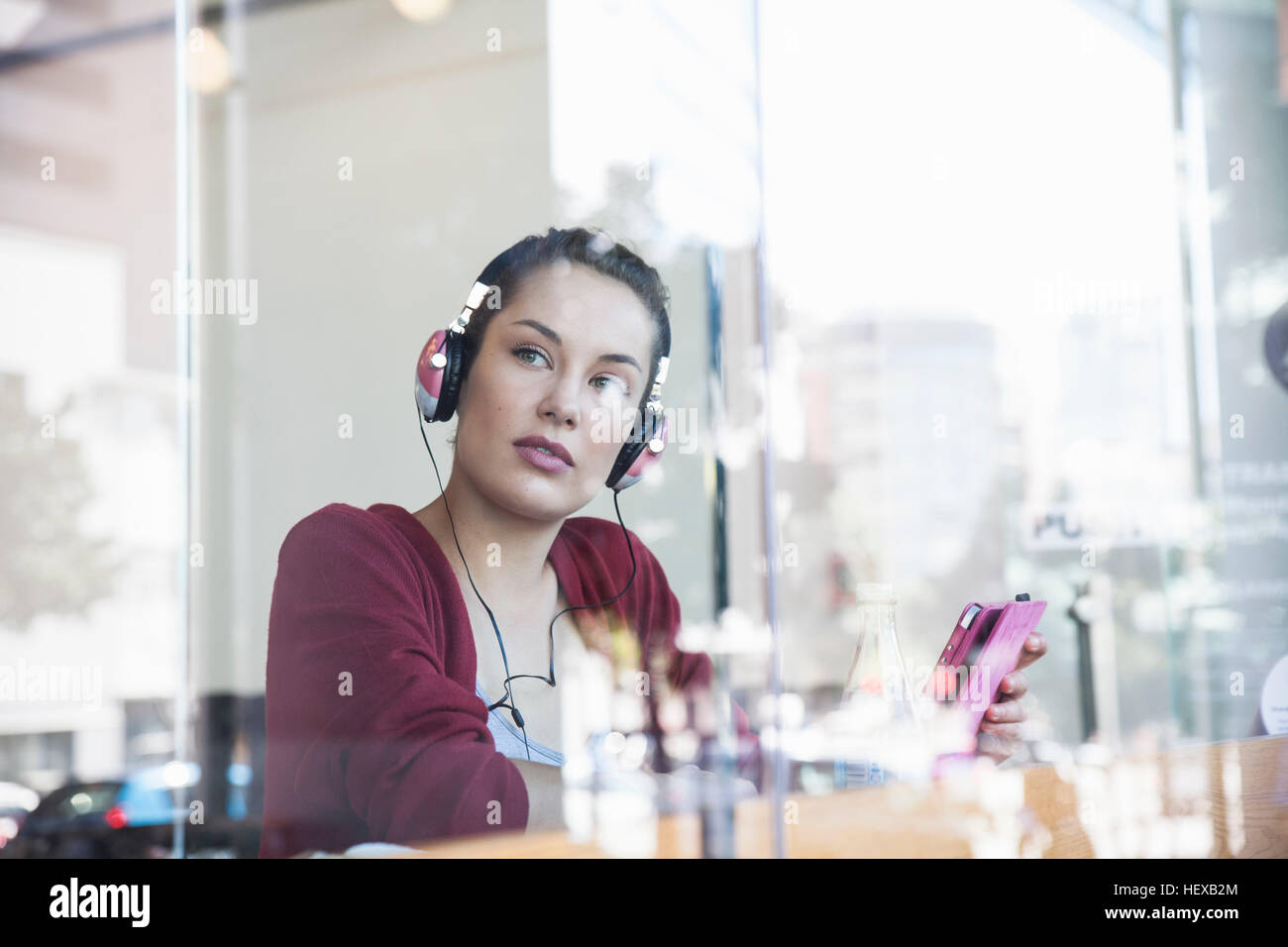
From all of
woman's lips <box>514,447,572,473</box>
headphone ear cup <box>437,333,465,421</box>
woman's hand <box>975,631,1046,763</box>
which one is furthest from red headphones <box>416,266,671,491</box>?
woman's hand <box>975,631,1046,763</box>

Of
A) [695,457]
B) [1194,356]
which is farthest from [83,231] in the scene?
[1194,356]

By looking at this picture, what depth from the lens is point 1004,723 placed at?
1.67m

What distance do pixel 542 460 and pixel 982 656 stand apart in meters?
0.78

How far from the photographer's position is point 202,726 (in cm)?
390

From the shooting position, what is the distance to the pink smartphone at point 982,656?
164 cm

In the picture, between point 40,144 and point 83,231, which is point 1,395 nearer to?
point 83,231

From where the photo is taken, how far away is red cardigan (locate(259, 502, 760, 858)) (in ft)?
5.22

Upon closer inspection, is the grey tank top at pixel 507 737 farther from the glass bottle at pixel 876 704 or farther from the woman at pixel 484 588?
the glass bottle at pixel 876 704

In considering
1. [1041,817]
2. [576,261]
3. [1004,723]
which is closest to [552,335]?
[576,261]

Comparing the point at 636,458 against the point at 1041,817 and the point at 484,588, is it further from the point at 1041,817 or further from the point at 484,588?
the point at 1041,817

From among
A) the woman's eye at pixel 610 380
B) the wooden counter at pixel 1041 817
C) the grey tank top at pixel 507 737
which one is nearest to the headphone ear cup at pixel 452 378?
the woman's eye at pixel 610 380
